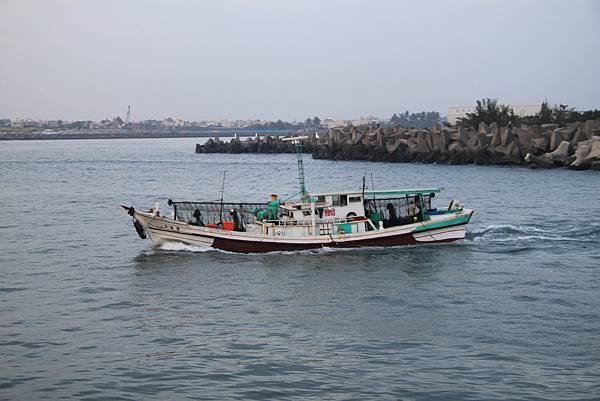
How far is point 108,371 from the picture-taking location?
13.8 meters

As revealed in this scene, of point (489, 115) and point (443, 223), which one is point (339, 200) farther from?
point (489, 115)

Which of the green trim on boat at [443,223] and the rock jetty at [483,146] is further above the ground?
the rock jetty at [483,146]

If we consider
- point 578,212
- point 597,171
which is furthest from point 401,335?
point 597,171

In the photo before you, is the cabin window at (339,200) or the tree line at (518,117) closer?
the cabin window at (339,200)

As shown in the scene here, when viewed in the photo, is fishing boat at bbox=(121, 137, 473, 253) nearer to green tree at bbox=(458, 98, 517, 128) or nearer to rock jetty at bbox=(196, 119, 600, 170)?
rock jetty at bbox=(196, 119, 600, 170)

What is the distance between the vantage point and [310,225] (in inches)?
968

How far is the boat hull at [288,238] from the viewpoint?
24.2m

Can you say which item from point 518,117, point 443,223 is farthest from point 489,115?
point 443,223

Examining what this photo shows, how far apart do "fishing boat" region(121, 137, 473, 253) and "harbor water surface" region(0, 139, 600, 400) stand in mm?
412

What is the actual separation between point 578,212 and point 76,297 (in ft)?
71.9

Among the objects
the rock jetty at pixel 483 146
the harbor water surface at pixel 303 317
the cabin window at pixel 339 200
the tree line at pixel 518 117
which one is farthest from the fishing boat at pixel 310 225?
the tree line at pixel 518 117

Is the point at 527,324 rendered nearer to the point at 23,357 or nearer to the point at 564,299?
the point at 564,299

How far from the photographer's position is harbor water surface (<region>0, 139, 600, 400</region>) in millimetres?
13227

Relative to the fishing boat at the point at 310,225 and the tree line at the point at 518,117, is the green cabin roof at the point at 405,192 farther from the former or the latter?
the tree line at the point at 518,117
